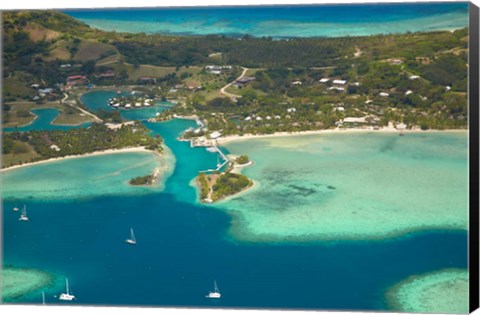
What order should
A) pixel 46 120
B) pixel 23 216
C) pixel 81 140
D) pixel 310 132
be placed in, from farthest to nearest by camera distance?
pixel 46 120 < pixel 81 140 < pixel 310 132 < pixel 23 216

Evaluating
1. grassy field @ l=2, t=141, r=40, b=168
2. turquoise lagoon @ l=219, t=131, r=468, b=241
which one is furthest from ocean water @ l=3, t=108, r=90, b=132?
turquoise lagoon @ l=219, t=131, r=468, b=241

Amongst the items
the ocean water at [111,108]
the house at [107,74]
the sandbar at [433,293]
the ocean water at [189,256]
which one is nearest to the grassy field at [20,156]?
the ocean water at [189,256]

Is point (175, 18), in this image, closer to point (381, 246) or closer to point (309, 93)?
point (309, 93)

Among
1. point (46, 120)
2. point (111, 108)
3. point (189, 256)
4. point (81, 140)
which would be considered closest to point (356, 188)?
point (189, 256)

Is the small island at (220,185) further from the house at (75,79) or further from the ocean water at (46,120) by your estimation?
the house at (75,79)

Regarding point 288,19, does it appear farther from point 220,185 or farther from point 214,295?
point 214,295

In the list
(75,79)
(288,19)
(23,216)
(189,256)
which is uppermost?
(288,19)

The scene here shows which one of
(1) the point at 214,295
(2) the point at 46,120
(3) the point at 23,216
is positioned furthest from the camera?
(2) the point at 46,120
